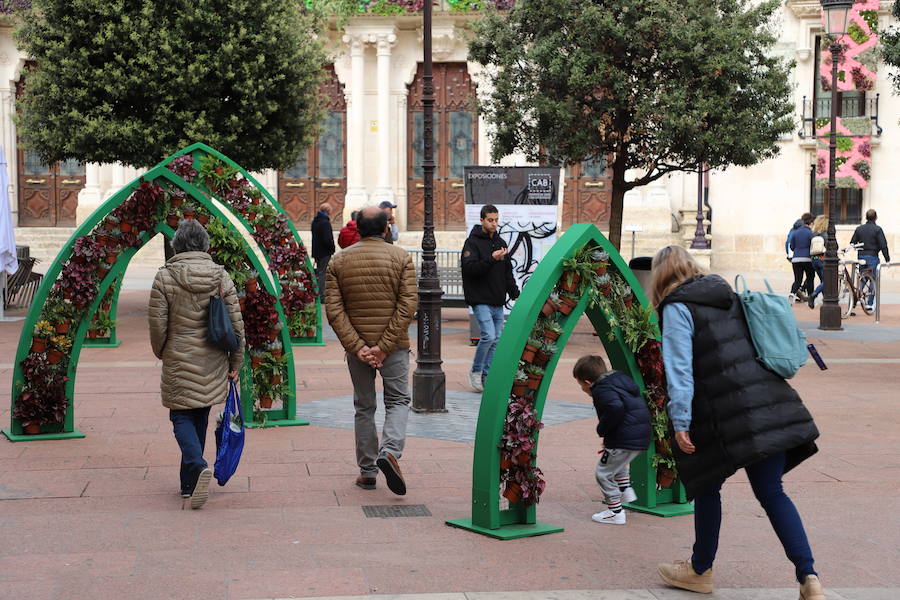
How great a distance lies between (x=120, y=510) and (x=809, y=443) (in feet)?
12.1

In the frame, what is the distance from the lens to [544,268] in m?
5.98

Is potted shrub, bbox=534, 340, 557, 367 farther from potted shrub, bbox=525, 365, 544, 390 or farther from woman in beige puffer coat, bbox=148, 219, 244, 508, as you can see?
woman in beige puffer coat, bbox=148, 219, 244, 508

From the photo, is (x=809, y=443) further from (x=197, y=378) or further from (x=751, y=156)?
(x=751, y=156)

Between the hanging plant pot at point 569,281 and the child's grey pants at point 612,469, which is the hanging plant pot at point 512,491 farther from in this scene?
the hanging plant pot at point 569,281

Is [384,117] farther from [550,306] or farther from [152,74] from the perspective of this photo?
[550,306]

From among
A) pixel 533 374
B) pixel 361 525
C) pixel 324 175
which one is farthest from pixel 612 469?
pixel 324 175

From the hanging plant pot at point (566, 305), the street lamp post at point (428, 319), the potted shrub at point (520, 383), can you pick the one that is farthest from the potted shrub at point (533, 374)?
the street lamp post at point (428, 319)

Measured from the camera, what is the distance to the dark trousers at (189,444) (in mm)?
6730

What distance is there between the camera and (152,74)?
56.1 feet

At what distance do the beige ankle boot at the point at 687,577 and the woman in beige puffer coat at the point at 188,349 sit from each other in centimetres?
275

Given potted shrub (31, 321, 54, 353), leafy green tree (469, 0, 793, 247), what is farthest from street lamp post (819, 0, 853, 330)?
potted shrub (31, 321, 54, 353)

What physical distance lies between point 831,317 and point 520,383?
481 inches

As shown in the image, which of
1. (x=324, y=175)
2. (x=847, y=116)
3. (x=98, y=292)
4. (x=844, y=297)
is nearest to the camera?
(x=98, y=292)

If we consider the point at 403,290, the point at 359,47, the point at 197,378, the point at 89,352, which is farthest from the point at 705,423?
the point at 359,47
